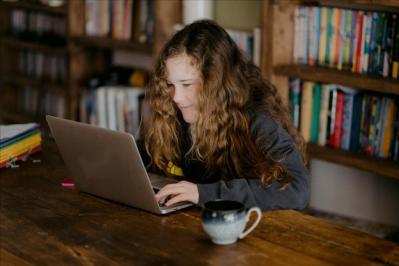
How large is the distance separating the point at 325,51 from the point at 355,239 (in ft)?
4.79

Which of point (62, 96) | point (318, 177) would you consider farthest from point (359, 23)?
point (62, 96)

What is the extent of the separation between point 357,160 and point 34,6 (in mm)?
2198

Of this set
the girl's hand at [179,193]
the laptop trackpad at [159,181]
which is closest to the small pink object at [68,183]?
the laptop trackpad at [159,181]

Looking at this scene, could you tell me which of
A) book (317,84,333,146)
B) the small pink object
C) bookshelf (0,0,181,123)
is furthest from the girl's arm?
bookshelf (0,0,181,123)

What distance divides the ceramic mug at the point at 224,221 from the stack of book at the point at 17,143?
87cm

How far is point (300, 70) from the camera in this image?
302cm

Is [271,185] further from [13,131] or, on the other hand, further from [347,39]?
[347,39]

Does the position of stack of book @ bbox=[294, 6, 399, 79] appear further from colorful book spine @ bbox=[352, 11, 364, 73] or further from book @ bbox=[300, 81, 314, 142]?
book @ bbox=[300, 81, 314, 142]

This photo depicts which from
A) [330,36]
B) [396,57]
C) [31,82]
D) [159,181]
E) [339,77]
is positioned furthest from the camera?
[31,82]

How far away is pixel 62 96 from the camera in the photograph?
439cm

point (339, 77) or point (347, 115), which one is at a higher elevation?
point (339, 77)

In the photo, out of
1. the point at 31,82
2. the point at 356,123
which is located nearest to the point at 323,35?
the point at 356,123

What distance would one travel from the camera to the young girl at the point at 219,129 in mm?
1923

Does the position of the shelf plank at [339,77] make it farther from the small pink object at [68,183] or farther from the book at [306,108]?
the small pink object at [68,183]
